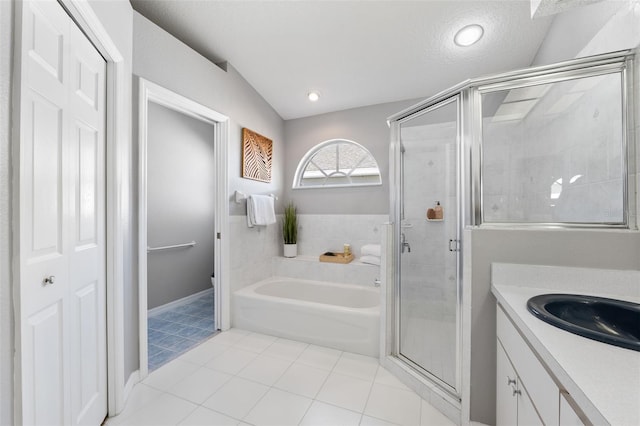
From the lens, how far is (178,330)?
98.0 inches

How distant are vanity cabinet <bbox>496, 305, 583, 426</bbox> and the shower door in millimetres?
406

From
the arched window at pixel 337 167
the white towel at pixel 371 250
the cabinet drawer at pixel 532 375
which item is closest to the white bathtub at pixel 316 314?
the white towel at pixel 371 250

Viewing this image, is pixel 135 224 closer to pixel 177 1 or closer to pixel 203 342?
pixel 203 342

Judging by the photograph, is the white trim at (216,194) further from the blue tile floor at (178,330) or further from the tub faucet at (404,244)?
the tub faucet at (404,244)

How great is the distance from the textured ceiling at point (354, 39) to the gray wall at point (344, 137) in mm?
326

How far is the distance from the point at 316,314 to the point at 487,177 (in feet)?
5.44

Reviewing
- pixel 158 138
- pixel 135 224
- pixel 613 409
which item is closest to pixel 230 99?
pixel 158 138

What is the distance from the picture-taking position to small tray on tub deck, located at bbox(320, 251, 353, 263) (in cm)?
292

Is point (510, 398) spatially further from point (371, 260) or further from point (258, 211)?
point (258, 211)

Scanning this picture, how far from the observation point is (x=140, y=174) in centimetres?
173

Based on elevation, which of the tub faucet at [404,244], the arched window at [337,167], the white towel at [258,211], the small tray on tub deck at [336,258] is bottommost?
the small tray on tub deck at [336,258]

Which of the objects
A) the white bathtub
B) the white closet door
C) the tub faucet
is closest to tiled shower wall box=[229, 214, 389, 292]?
the white bathtub

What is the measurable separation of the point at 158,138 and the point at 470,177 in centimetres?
320

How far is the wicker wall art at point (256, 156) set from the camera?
2680 mm
